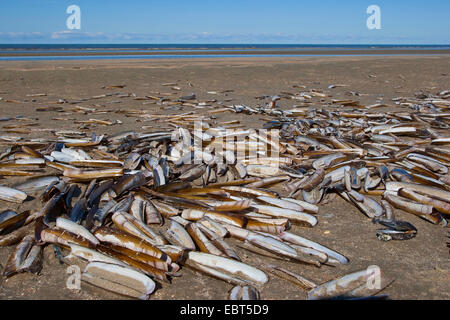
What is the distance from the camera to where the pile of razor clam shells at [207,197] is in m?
2.18

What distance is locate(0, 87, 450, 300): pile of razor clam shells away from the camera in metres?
2.18

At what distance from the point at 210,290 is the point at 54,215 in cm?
138

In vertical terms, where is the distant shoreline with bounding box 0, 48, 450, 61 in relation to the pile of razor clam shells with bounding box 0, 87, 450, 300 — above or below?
above

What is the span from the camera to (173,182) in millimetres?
3182

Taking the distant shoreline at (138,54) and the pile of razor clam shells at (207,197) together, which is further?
the distant shoreline at (138,54)

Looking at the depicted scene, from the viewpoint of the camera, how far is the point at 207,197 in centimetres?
302

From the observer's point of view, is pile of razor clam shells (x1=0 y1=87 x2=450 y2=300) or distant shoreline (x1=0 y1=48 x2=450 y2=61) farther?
distant shoreline (x1=0 y1=48 x2=450 y2=61)

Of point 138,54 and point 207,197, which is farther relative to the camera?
point 138,54

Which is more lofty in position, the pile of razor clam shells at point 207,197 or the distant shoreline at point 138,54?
the distant shoreline at point 138,54

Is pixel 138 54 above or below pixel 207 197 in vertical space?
above
